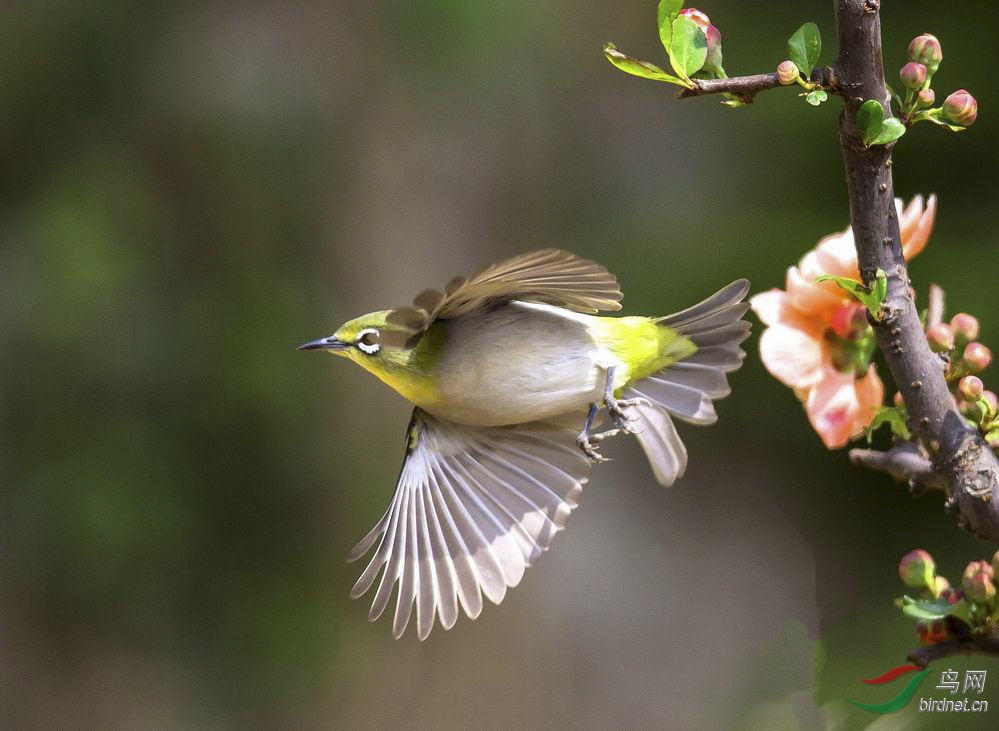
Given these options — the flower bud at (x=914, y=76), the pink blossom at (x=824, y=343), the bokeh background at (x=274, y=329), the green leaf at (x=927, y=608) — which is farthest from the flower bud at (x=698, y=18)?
the bokeh background at (x=274, y=329)

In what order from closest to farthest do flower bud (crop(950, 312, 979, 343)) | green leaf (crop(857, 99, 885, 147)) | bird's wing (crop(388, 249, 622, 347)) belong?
green leaf (crop(857, 99, 885, 147)) → flower bud (crop(950, 312, 979, 343)) → bird's wing (crop(388, 249, 622, 347))

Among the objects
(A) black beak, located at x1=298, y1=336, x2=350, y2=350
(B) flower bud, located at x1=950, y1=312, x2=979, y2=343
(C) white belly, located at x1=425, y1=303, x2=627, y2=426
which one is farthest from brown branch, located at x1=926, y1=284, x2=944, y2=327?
(A) black beak, located at x1=298, y1=336, x2=350, y2=350

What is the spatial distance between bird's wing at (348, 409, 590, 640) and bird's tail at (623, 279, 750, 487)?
0.55ft

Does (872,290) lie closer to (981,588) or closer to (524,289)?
(981,588)

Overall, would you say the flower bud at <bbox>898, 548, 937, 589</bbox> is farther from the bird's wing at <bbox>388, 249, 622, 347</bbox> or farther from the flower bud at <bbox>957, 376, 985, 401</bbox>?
the bird's wing at <bbox>388, 249, 622, 347</bbox>

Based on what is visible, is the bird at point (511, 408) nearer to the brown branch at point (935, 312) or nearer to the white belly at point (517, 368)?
the white belly at point (517, 368)

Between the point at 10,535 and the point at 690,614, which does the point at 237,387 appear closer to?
the point at 10,535

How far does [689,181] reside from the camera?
4.94 m

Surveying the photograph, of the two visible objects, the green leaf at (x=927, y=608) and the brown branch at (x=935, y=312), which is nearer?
the green leaf at (x=927, y=608)

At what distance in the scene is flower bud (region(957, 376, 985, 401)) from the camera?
1356 mm

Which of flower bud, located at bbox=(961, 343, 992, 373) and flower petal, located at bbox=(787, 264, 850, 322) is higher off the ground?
flower petal, located at bbox=(787, 264, 850, 322)

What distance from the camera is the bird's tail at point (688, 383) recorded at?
2.17 meters

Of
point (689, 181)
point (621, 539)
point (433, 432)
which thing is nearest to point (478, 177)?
point (689, 181)

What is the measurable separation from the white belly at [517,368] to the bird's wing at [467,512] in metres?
0.12
